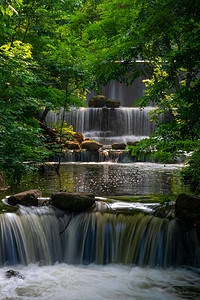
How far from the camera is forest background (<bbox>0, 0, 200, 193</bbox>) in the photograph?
16.1ft

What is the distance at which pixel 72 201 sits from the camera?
6863mm

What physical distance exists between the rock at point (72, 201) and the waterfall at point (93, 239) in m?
0.15

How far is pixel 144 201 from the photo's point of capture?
7.68 metres

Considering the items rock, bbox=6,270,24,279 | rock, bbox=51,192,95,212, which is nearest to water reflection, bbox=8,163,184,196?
rock, bbox=51,192,95,212

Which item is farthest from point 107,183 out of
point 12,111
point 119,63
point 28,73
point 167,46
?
point 167,46

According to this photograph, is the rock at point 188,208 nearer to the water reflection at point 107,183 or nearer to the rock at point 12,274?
the water reflection at point 107,183

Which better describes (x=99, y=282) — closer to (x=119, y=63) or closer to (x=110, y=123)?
(x=119, y=63)

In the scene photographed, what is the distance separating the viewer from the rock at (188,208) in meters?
6.12

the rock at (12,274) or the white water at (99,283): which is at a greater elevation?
the rock at (12,274)

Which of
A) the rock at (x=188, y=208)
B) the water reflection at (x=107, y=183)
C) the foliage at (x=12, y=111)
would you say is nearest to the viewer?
the rock at (x=188, y=208)

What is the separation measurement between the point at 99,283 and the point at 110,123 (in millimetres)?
22387

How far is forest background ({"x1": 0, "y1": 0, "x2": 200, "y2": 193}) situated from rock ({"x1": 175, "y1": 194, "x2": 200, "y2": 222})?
906 mm

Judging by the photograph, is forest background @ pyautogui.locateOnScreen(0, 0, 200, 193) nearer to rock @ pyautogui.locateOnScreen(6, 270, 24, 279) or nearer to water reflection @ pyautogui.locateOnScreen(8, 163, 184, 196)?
water reflection @ pyautogui.locateOnScreen(8, 163, 184, 196)

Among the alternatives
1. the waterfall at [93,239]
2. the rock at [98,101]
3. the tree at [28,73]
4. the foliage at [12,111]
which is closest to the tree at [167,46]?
the waterfall at [93,239]
